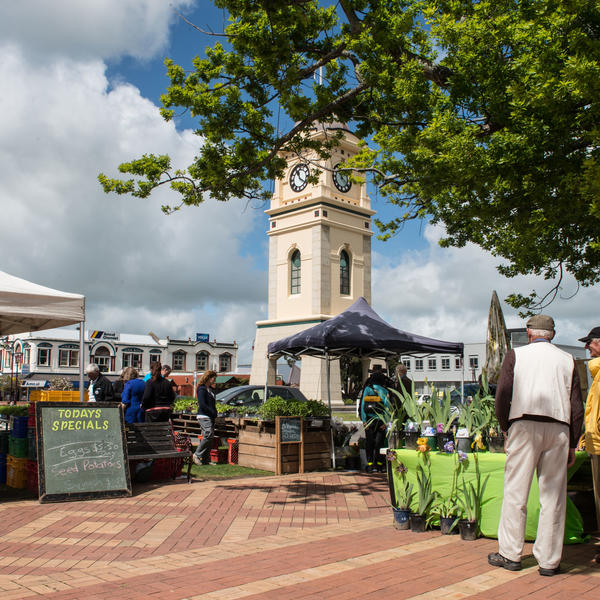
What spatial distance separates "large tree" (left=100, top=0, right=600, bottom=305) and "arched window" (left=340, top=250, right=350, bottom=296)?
923 inches

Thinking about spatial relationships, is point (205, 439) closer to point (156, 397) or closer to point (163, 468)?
point (156, 397)

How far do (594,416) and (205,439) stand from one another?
23.9ft

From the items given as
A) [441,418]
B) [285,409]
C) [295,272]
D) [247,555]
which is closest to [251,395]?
[285,409]

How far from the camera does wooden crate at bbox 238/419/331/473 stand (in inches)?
398

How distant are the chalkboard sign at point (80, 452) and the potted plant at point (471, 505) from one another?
445 centimetres

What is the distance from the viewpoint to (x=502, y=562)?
4836 millimetres

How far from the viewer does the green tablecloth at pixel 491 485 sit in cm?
553

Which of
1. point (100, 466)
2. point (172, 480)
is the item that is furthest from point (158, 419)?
point (100, 466)

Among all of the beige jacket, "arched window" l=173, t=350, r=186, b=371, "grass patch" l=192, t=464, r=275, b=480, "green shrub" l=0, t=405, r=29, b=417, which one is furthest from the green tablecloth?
"arched window" l=173, t=350, r=186, b=371

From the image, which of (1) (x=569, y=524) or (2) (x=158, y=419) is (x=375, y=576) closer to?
(1) (x=569, y=524)

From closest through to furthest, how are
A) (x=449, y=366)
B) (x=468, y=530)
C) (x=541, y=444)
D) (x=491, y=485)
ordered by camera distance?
1. (x=541, y=444)
2. (x=468, y=530)
3. (x=491, y=485)
4. (x=449, y=366)

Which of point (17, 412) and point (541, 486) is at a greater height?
point (17, 412)

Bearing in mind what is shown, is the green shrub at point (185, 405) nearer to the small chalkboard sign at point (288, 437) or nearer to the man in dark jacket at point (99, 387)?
the man in dark jacket at point (99, 387)

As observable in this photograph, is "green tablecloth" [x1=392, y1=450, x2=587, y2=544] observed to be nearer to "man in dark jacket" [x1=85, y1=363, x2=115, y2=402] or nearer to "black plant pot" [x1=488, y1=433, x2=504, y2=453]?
"black plant pot" [x1=488, y1=433, x2=504, y2=453]
